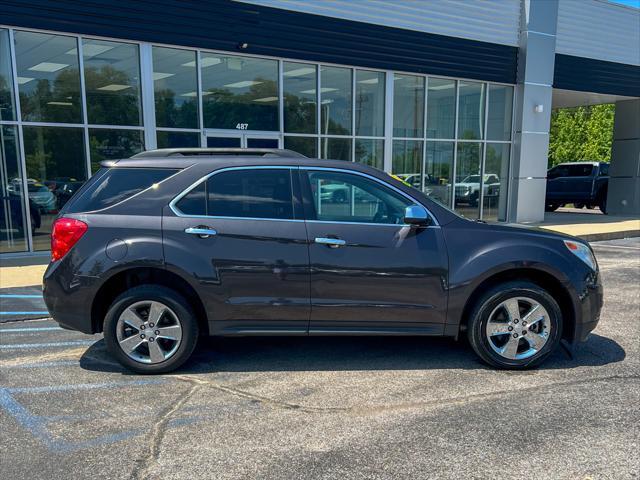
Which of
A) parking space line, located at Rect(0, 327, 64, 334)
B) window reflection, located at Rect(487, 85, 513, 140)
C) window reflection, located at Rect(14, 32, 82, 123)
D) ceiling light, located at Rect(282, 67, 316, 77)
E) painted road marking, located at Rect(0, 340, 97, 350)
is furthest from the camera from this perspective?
window reflection, located at Rect(487, 85, 513, 140)

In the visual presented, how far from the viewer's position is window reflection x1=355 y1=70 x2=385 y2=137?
13.2 metres

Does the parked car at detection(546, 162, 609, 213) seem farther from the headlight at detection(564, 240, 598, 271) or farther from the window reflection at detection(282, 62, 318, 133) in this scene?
the headlight at detection(564, 240, 598, 271)

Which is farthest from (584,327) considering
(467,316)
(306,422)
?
(306,422)

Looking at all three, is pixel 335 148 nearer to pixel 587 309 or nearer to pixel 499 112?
pixel 499 112

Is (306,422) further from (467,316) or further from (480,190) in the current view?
(480,190)

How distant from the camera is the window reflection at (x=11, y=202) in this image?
372 inches

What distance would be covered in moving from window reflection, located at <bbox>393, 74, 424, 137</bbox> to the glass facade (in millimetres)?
35

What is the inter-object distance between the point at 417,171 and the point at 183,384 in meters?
11.6

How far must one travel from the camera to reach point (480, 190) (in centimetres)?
1548

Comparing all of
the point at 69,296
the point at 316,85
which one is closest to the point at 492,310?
the point at 69,296

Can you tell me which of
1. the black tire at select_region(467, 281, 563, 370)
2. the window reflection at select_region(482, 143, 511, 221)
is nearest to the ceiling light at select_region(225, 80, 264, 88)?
the window reflection at select_region(482, 143, 511, 221)

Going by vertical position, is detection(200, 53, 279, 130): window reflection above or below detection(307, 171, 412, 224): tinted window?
above

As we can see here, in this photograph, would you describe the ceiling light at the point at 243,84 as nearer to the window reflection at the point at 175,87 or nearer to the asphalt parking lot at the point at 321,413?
the window reflection at the point at 175,87

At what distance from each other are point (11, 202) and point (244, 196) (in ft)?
24.8
